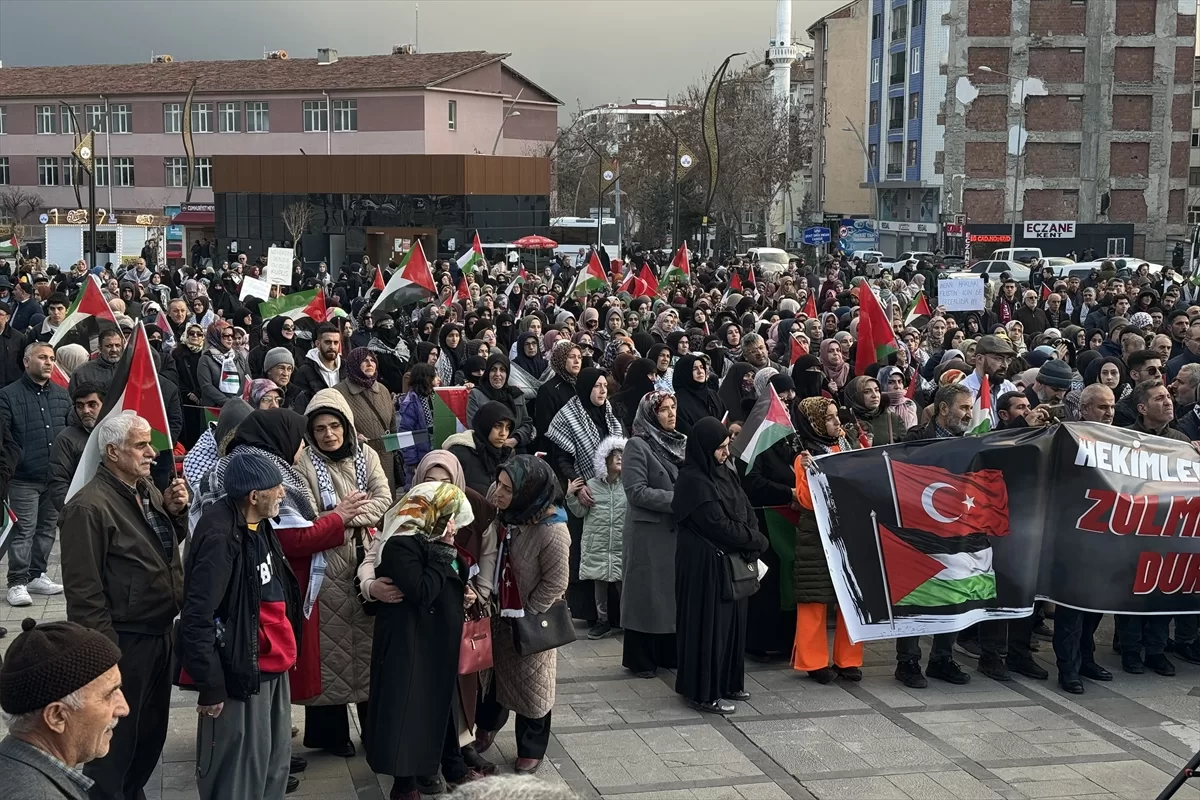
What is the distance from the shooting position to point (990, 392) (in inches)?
444

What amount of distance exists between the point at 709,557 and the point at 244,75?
76.6 m

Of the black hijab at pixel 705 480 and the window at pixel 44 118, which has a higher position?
the window at pixel 44 118

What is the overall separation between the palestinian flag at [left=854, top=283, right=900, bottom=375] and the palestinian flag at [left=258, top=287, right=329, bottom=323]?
6.03m

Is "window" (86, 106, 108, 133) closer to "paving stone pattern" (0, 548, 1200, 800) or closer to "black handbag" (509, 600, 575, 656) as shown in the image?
"paving stone pattern" (0, 548, 1200, 800)

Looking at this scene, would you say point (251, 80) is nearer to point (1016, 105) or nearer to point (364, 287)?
point (1016, 105)

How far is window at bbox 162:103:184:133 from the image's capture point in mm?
79812

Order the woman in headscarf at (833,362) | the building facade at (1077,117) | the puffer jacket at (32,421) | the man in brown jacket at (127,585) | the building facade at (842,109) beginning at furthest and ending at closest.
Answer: the building facade at (842,109), the building facade at (1077,117), the woman in headscarf at (833,362), the puffer jacket at (32,421), the man in brown jacket at (127,585)

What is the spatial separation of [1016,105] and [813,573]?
2265 inches

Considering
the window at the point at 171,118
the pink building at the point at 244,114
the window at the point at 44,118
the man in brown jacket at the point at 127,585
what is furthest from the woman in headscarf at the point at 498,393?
the window at the point at 44,118

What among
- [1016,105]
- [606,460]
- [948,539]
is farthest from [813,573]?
[1016,105]

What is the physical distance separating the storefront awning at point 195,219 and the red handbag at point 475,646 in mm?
65599

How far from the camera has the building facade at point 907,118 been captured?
64.6 m

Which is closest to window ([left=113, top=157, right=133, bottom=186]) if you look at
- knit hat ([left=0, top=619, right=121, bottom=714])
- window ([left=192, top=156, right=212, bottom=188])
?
window ([left=192, top=156, right=212, bottom=188])

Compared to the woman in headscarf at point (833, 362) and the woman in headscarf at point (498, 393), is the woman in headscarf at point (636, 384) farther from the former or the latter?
the woman in headscarf at point (833, 362)
